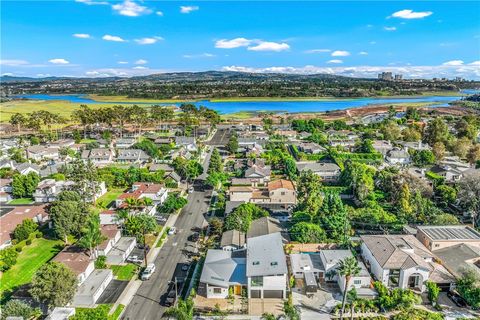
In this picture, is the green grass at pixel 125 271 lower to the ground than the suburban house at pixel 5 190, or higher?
lower

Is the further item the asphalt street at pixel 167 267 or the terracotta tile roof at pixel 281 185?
the terracotta tile roof at pixel 281 185

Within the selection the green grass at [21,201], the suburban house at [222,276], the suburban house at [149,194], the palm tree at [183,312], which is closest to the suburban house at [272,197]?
the suburban house at [149,194]

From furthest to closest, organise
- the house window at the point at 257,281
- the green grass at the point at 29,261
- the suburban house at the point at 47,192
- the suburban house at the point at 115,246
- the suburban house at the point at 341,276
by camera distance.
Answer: the suburban house at the point at 47,192
the suburban house at the point at 115,246
the green grass at the point at 29,261
the suburban house at the point at 341,276
the house window at the point at 257,281

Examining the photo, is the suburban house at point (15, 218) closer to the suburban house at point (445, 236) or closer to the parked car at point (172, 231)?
the parked car at point (172, 231)

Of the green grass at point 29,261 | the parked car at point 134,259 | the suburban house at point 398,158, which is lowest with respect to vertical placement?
the green grass at point 29,261

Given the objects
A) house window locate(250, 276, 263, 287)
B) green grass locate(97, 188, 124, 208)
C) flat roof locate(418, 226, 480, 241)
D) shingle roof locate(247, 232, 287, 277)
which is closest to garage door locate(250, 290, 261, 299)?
house window locate(250, 276, 263, 287)

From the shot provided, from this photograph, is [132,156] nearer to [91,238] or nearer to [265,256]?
[91,238]

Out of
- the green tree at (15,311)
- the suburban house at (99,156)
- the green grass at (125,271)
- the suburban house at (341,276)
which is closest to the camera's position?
the green tree at (15,311)
